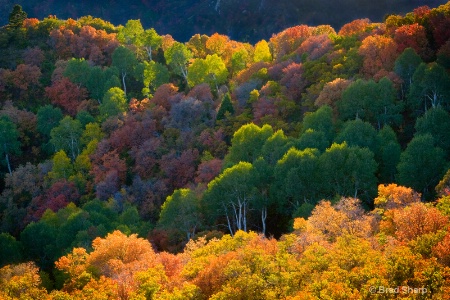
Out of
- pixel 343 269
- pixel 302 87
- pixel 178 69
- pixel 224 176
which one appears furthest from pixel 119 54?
pixel 343 269

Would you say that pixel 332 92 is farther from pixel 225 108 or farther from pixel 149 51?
pixel 149 51

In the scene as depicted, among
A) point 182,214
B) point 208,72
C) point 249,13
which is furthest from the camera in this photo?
point 249,13

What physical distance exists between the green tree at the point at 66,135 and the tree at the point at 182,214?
3660 centimetres

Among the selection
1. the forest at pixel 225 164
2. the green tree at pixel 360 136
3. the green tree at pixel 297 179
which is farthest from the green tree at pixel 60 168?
the green tree at pixel 360 136

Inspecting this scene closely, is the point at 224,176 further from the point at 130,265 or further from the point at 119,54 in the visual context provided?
the point at 119,54

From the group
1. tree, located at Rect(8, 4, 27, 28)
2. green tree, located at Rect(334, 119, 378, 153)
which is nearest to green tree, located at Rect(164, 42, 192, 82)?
tree, located at Rect(8, 4, 27, 28)

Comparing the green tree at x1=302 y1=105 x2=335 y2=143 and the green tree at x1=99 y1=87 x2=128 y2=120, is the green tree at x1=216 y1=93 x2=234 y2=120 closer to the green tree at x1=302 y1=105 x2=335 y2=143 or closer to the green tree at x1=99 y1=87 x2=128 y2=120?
the green tree at x1=302 y1=105 x2=335 y2=143

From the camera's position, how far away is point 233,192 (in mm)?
59500

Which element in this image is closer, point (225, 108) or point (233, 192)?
point (233, 192)

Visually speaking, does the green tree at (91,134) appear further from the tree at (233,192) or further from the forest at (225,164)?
the tree at (233,192)

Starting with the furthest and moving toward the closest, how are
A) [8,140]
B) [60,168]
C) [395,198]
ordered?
1. [8,140]
2. [60,168]
3. [395,198]

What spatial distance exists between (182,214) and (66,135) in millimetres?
39823

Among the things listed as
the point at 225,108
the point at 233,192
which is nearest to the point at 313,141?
the point at 233,192

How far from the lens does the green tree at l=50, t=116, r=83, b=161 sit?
88.4m
